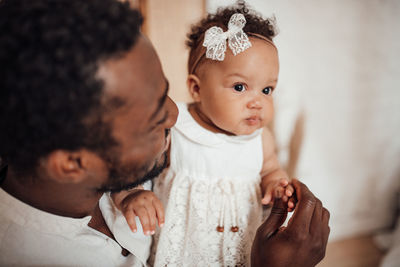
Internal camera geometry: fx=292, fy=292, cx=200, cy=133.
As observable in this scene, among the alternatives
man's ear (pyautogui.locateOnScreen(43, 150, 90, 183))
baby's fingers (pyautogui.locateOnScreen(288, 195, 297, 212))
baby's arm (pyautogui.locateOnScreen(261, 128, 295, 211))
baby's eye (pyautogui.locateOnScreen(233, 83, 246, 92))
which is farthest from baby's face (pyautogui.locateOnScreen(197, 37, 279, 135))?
man's ear (pyautogui.locateOnScreen(43, 150, 90, 183))

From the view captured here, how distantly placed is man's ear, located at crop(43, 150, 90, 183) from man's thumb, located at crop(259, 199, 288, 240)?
1.60 feet

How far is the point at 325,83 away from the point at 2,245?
1443 mm

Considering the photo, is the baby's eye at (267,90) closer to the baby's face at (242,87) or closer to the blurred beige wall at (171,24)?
the baby's face at (242,87)

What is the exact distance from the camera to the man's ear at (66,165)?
612 millimetres

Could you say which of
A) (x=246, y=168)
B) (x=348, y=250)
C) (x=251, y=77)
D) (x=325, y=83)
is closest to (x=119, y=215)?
(x=246, y=168)

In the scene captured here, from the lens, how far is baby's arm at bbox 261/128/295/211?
2.89ft

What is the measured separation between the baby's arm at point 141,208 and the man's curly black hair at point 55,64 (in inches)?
13.7

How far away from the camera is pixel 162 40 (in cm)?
130

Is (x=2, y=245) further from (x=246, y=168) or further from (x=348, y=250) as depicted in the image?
(x=348, y=250)

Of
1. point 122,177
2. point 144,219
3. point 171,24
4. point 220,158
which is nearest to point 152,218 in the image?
point 144,219

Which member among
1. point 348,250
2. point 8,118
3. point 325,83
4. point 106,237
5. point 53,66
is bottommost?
point 348,250

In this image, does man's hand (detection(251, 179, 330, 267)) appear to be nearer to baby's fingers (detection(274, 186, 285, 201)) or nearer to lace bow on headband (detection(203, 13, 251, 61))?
baby's fingers (detection(274, 186, 285, 201))

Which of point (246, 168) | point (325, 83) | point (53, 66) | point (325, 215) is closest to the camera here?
point (53, 66)

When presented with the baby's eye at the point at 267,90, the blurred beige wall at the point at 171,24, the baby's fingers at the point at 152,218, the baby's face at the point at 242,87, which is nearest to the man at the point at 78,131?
the baby's fingers at the point at 152,218
